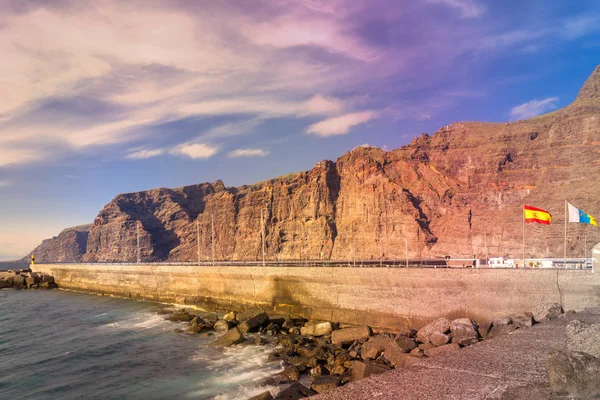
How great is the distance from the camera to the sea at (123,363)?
58.4ft

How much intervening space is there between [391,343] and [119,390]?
41.1 ft

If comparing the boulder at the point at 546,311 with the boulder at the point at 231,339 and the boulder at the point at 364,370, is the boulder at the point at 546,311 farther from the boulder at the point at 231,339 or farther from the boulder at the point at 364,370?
the boulder at the point at 231,339

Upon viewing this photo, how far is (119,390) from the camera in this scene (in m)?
18.2

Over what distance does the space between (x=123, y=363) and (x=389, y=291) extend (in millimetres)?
16266

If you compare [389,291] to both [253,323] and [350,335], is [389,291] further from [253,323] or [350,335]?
[253,323]

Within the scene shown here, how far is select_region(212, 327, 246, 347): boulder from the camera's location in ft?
80.2

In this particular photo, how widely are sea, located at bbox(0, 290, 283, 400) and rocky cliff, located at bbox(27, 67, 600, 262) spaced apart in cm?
5080

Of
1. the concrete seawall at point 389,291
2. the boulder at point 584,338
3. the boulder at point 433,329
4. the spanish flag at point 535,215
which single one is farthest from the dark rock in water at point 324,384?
the spanish flag at point 535,215

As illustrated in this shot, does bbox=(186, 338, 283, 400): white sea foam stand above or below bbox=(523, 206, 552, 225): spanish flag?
below

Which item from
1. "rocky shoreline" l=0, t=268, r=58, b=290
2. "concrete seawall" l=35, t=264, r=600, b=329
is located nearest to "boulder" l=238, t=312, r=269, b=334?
"concrete seawall" l=35, t=264, r=600, b=329

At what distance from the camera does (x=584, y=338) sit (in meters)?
A: 7.75

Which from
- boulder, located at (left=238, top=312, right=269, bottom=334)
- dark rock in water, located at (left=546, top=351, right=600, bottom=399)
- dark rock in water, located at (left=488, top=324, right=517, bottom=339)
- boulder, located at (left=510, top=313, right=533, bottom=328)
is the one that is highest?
dark rock in water, located at (left=546, top=351, right=600, bottom=399)

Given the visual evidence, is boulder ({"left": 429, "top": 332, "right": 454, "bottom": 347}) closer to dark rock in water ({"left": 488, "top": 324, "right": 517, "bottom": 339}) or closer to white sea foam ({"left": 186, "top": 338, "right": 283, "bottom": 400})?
dark rock in water ({"left": 488, "top": 324, "right": 517, "bottom": 339})

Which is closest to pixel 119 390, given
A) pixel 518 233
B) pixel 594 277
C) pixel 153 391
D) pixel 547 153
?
pixel 153 391
